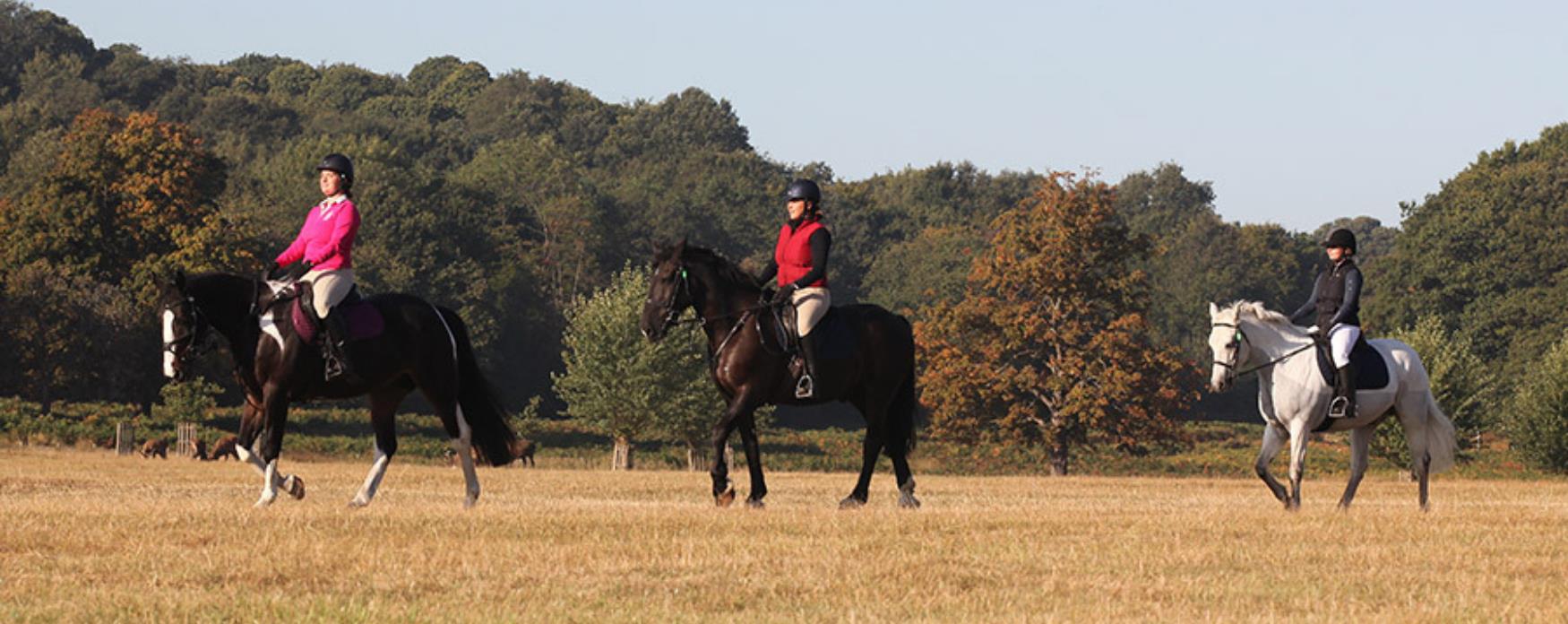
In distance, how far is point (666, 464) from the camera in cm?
6303

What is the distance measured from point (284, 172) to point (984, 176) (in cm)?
8401

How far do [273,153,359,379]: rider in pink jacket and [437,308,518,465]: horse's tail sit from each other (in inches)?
68.2

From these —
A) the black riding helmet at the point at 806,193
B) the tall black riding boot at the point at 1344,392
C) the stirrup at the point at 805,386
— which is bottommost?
the stirrup at the point at 805,386

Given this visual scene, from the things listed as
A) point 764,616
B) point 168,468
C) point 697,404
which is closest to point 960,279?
point 697,404

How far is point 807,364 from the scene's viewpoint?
1931cm

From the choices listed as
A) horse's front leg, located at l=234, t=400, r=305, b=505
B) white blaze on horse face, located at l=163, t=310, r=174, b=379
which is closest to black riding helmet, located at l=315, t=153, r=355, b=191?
white blaze on horse face, located at l=163, t=310, r=174, b=379

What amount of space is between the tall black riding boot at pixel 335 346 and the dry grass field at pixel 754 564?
127 centimetres

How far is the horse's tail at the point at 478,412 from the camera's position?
781 inches

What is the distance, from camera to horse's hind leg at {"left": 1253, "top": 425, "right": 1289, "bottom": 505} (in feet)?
68.1

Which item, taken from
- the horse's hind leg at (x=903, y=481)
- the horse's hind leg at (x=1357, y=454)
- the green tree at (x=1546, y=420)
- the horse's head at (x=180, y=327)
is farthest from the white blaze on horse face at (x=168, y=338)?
the green tree at (x=1546, y=420)

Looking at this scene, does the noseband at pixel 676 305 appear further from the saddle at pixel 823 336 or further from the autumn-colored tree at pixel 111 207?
the autumn-colored tree at pixel 111 207

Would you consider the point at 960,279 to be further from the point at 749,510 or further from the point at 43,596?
the point at 43,596

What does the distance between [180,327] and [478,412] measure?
322 cm

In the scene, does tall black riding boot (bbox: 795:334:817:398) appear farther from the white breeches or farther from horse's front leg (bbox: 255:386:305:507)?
the white breeches
